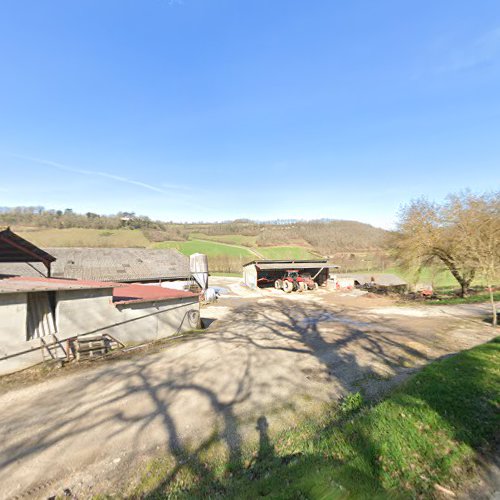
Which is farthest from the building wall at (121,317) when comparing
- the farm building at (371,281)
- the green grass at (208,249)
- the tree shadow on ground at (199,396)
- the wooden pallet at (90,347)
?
the green grass at (208,249)

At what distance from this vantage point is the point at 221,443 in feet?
15.1

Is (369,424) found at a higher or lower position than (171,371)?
higher

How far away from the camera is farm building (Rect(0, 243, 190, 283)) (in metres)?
25.4

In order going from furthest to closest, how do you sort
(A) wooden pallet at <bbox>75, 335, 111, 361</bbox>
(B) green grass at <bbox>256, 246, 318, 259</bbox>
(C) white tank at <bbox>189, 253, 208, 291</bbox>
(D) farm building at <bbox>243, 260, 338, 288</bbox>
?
(B) green grass at <bbox>256, 246, 318, 259</bbox>, (D) farm building at <bbox>243, 260, 338, 288</bbox>, (C) white tank at <bbox>189, 253, 208, 291</bbox>, (A) wooden pallet at <bbox>75, 335, 111, 361</bbox>

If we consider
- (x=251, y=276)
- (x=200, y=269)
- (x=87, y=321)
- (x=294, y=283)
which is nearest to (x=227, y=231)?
(x=251, y=276)

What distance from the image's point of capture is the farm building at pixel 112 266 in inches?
1001

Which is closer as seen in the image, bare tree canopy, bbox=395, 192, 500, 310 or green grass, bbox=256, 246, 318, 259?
bare tree canopy, bbox=395, 192, 500, 310

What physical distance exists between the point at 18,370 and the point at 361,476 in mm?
9785

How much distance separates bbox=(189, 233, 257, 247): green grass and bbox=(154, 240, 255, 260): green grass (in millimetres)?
6086

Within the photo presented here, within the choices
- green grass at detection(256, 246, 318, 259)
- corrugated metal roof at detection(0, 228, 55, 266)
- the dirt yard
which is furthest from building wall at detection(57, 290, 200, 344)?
green grass at detection(256, 246, 318, 259)

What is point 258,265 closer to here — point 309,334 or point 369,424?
point 309,334

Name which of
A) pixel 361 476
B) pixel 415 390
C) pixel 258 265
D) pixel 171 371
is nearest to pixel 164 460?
pixel 361 476

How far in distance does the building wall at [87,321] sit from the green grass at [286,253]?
1673 inches

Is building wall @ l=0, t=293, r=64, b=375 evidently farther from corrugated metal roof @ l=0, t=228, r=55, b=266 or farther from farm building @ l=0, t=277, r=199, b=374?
corrugated metal roof @ l=0, t=228, r=55, b=266
